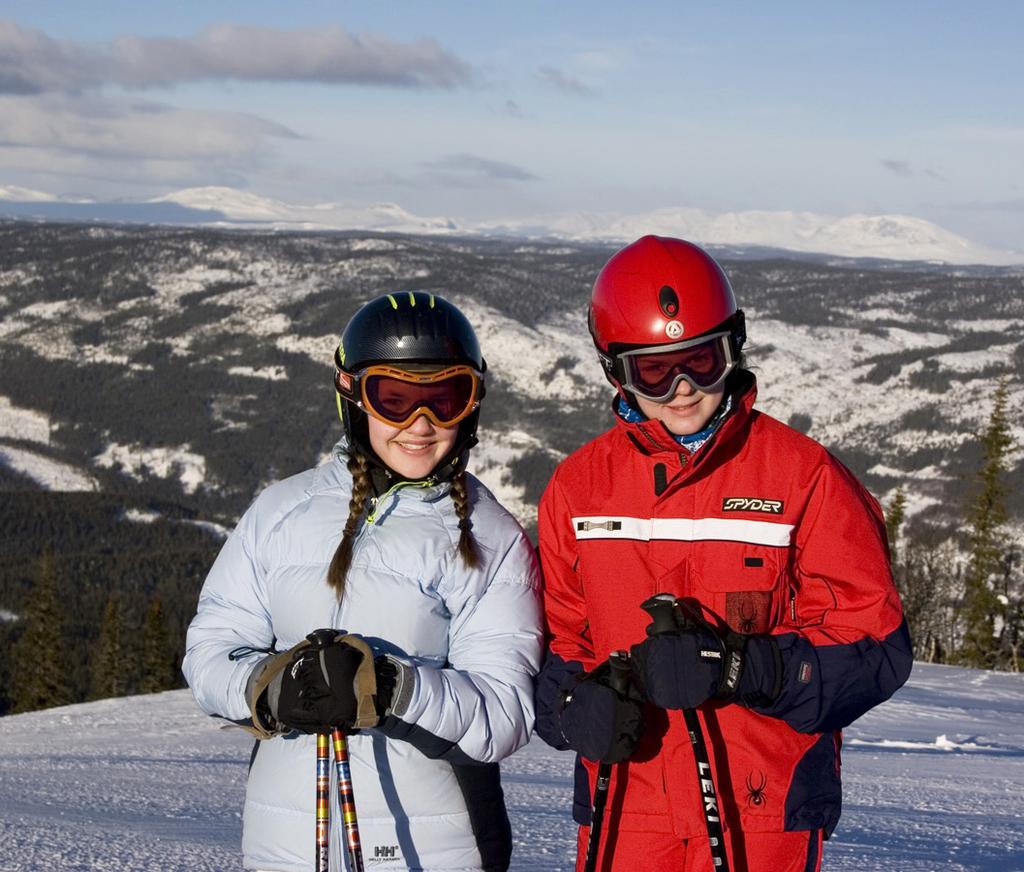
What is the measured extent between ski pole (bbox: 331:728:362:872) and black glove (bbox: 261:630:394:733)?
0.07 m

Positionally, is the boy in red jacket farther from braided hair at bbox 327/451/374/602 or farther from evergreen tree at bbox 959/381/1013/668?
evergreen tree at bbox 959/381/1013/668

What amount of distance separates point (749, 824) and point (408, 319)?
154cm

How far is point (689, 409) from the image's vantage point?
10.1 feet

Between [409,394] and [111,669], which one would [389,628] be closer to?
[409,394]

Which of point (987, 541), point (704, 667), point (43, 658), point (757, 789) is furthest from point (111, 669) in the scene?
point (704, 667)

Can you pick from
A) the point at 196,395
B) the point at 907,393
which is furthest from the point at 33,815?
the point at 196,395

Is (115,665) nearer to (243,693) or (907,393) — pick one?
(243,693)

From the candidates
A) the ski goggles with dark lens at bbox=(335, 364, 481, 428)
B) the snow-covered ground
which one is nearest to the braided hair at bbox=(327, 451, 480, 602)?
the ski goggles with dark lens at bbox=(335, 364, 481, 428)

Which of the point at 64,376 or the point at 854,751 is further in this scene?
the point at 64,376

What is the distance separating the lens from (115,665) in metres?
43.2

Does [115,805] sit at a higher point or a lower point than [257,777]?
lower

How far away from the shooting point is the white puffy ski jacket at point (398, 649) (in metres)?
2.82

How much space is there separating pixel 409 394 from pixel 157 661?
40902 millimetres

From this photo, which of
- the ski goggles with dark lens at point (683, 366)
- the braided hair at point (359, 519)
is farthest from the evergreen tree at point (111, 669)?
the ski goggles with dark lens at point (683, 366)
